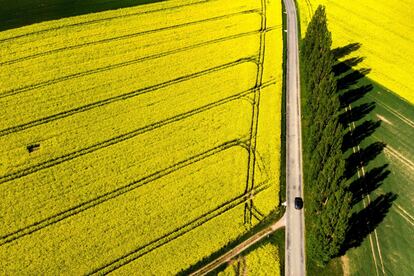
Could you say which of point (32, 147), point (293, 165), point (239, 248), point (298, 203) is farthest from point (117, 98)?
point (298, 203)

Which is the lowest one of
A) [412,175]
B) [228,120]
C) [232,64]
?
[412,175]

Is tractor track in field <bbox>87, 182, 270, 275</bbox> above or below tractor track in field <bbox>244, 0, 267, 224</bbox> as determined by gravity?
below

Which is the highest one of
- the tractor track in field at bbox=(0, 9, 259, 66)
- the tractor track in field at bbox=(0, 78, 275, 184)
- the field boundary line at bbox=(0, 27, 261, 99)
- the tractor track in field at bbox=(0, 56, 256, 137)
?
the tractor track in field at bbox=(0, 9, 259, 66)

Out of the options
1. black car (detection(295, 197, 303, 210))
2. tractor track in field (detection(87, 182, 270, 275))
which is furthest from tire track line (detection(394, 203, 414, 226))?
tractor track in field (detection(87, 182, 270, 275))

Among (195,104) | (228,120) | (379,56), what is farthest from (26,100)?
(379,56)

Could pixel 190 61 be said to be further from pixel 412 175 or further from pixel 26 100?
pixel 412 175

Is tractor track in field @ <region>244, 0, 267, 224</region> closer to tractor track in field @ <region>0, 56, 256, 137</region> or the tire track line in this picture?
tractor track in field @ <region>0, 56, 256, 137</region>

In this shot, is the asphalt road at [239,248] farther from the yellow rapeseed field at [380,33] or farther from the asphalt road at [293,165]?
the yellow rapeseed field at [380,33]
